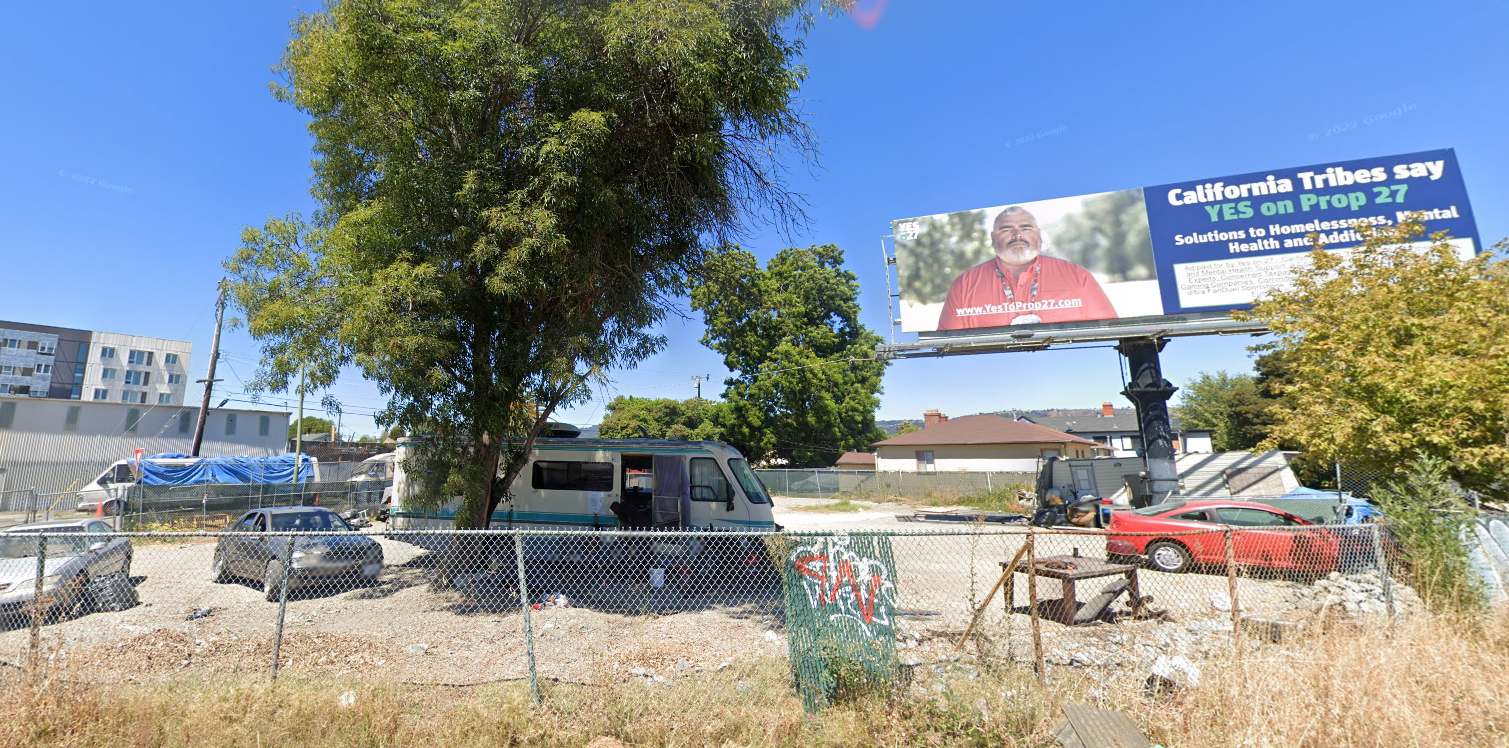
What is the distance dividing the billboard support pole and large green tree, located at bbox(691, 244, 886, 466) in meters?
15.7

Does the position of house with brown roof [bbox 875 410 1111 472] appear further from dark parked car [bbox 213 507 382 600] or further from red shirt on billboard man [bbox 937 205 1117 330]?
dark parked car [bbox 213 507 382 600]

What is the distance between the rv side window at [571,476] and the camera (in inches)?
455

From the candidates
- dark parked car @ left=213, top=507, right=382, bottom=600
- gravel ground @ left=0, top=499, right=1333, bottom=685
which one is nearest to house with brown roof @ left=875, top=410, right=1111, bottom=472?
gravel ground @ left=0, top=499, right=1333, bottom=685

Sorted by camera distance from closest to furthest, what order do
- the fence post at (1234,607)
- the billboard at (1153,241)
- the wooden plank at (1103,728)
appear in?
the wooden plank at (1103,728)
the fence post at (1234,607)
the billboard at (1153,241)

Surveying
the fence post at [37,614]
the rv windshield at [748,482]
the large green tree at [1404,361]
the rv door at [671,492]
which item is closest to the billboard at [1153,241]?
the large green tree at [1404,361]

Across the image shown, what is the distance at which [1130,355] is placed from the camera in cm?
2048

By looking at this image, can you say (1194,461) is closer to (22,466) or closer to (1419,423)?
(1419,423)

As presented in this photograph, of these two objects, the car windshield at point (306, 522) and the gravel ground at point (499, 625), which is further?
the car windshield at point (306, 522)

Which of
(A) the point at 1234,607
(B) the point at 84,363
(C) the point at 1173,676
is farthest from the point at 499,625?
(B) the point at 84,363

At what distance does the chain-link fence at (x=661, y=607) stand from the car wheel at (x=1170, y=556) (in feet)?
0.13

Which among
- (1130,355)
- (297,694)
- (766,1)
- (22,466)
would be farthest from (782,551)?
(22,466)

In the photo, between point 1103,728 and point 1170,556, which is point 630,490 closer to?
point 1103,728

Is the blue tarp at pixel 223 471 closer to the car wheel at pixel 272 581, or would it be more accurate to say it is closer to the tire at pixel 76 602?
the car wheel at pixel 272 581

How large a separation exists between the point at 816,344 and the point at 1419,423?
29279 millimetres
